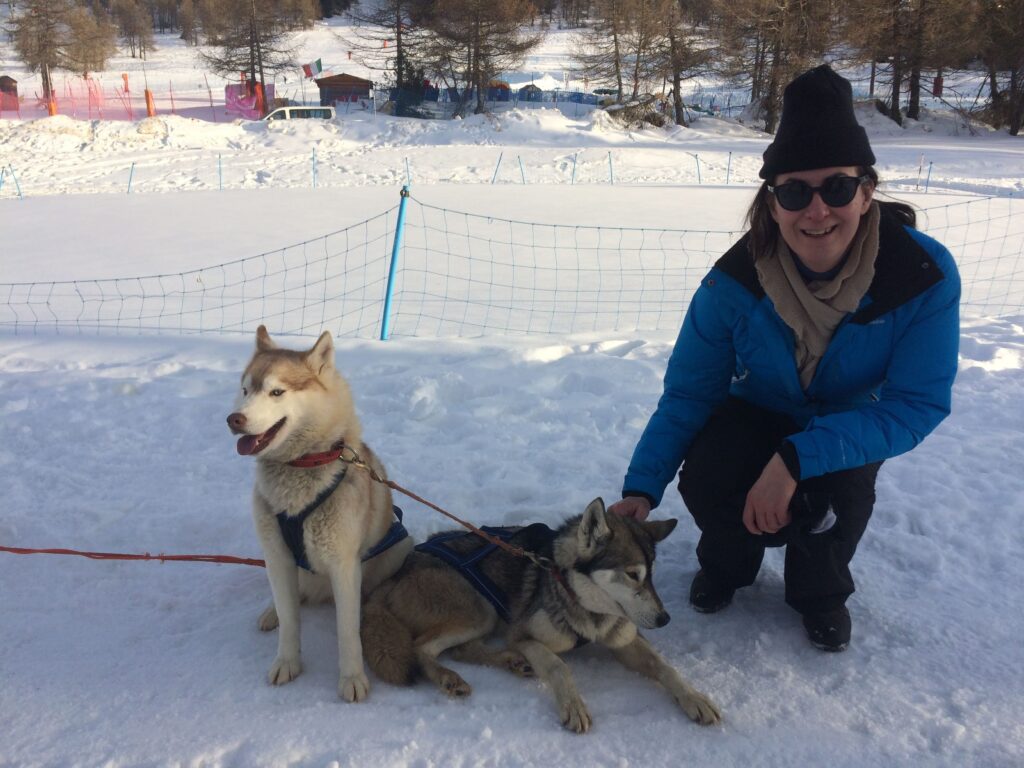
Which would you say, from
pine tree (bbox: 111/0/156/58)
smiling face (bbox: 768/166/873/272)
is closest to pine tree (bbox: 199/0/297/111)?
pine tree (bbox: 111/0/156/58)

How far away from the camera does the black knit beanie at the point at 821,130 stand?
2.24 metres

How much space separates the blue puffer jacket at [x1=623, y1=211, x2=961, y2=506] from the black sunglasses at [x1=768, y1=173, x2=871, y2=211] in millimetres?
280

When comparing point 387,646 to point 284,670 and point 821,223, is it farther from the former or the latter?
point 821,223

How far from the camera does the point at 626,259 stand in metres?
9.45

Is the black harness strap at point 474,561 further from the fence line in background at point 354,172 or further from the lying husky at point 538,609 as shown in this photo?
the fence line in background at point 354,172

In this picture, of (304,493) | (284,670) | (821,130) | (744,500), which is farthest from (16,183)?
(821,130)

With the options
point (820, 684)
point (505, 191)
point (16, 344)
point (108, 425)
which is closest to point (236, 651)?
point (820, 684)

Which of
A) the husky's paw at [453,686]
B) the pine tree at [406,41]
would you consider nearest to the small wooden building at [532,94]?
the pine tree at [406,41]

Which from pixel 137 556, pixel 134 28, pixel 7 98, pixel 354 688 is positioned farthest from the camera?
pixel 134 28

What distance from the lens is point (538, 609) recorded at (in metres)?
2.59

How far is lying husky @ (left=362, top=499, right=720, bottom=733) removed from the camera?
2.38 meters

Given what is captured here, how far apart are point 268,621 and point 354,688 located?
1.86ft

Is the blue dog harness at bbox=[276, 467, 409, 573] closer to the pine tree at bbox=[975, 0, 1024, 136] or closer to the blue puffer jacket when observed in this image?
the blue puffer jacket

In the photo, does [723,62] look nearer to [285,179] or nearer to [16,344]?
[285,179]
